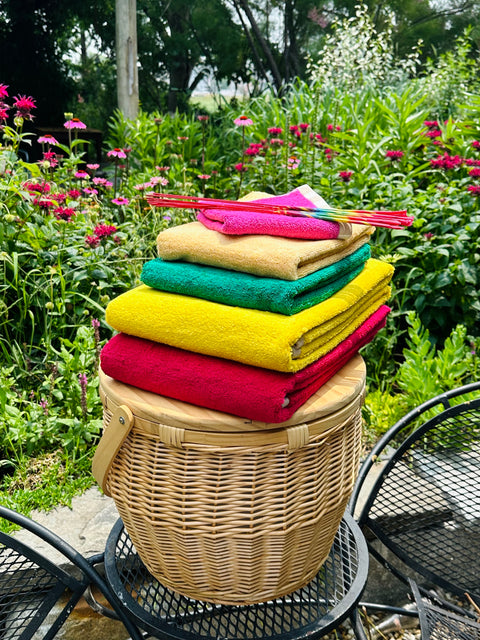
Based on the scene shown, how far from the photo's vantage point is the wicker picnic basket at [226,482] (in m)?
0.83

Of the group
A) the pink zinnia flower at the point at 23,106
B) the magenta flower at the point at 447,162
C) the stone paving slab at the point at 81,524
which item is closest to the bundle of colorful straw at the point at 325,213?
the stone paving slab at the point at 81,524

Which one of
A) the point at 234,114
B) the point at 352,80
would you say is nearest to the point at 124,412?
the point at 234,114

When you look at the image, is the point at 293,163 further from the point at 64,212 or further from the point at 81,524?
the point at 81,524

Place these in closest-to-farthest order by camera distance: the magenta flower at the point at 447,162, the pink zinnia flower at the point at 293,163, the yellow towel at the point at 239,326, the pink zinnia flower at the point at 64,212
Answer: the yellow towel at the point at 239,326 < the pink zinnia flower at the point at 64,212 < the magenta flower at the point at 447,162 < the pink zinnia flower at the point at 293,163

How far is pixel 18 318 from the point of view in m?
2.02

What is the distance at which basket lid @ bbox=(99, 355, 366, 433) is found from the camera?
0.82 meters

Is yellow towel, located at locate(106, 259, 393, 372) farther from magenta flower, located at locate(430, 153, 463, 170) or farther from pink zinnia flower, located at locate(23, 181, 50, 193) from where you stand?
magenta flower, located at locate(430, 153, 463, 170)

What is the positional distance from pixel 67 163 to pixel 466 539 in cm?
197

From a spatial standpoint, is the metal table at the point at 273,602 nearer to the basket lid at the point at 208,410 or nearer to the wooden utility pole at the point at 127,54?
the basket lid at the point at 208,410

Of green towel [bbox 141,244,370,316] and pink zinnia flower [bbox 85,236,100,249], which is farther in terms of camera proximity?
pink zinnia flower [bbox 85,236,100,249]

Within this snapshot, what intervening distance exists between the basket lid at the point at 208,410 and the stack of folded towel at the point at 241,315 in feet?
0.04

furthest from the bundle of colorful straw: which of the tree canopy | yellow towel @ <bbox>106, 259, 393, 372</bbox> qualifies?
the tree canopy

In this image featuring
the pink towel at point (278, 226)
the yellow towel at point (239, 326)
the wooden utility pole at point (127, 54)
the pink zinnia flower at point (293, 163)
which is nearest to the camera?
the yellow towel at point (239, 326)

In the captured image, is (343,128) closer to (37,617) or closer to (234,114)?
(234,114)
